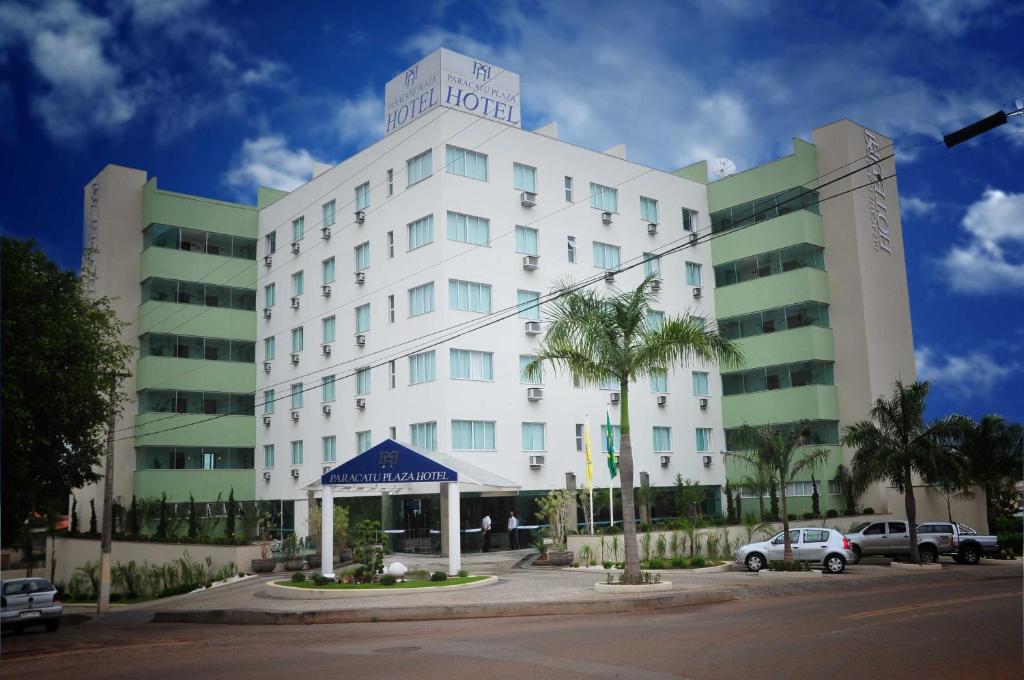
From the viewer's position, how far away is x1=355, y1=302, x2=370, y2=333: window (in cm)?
4603

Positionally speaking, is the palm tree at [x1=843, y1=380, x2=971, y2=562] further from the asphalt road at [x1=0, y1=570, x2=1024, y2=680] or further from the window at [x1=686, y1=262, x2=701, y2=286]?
the window at [x1=686, y1=262, x2=701, y2=286]

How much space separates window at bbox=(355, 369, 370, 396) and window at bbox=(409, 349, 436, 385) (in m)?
3.71

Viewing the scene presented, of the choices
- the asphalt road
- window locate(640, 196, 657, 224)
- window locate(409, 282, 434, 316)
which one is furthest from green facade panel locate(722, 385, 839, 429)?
the asphalt road

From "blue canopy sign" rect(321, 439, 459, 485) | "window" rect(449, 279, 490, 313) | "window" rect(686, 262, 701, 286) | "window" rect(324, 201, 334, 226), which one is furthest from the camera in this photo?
"window" rect(686, 262, 701, 286)

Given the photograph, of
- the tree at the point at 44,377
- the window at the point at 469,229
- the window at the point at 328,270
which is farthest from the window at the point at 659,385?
the tree at the point at 44,377

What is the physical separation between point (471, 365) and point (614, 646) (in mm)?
28779

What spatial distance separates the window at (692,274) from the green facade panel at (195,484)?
89.9 ft

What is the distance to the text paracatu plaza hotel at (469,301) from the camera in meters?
42.7

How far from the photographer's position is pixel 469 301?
4238cm

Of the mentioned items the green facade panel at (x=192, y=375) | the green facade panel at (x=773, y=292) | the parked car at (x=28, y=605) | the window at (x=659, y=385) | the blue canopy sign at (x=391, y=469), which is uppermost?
the green facade panel at (x=773, y=292)

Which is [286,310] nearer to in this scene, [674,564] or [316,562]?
[316,562]

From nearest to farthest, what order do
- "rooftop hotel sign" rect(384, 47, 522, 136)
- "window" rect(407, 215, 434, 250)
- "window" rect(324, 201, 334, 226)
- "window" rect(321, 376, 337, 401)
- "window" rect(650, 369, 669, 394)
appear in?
"window" rect(407, 215, 434, 250) < "rooftop hotel sign" rect(384, 47, 522, 136) < "window" rect(321, 376, 337, 401) < "window" rect(650, 369, 669, 394) < "window" rect(324, 201, 334, 226)

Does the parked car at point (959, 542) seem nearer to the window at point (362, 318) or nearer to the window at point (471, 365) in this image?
the window at point (471, 365)

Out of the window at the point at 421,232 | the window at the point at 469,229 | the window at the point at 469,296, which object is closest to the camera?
the window at the point at 469,296
